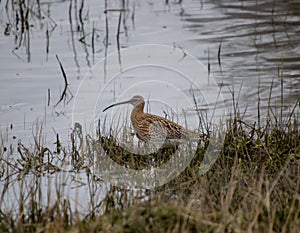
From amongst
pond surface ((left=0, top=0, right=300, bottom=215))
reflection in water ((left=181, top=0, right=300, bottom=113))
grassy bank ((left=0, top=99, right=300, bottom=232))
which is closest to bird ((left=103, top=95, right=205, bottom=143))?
grassy bank ((left=0, top=99, right=300, bottom=232))

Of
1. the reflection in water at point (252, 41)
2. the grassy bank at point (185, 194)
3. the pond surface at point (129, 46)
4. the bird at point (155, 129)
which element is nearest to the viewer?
the grassy bank at point (185, 194)

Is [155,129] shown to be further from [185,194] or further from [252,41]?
[252,41]

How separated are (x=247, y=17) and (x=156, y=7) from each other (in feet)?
6.19

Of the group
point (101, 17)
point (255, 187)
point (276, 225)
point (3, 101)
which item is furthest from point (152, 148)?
point (101, 17)

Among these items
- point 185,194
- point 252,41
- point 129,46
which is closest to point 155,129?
point 185,194

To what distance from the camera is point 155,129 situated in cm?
779

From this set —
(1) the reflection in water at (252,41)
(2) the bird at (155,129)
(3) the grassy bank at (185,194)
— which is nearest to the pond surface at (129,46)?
(1) the reflection in water at (252,41)

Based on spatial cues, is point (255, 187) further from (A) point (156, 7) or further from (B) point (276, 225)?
(A) point (156, 7)

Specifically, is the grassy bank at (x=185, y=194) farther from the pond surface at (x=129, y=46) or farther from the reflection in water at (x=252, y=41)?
the reflection in water at (x=252, y=41)

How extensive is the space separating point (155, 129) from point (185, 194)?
5.66 feet

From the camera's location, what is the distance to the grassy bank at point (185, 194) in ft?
16.0

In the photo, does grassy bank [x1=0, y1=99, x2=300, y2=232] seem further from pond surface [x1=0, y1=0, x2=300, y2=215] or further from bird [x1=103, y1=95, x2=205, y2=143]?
pond surface [x1=0, y1=0, x2=300, y2=215]

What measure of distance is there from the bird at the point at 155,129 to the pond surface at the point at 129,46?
3.42ft

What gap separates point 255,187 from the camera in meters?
5.69
